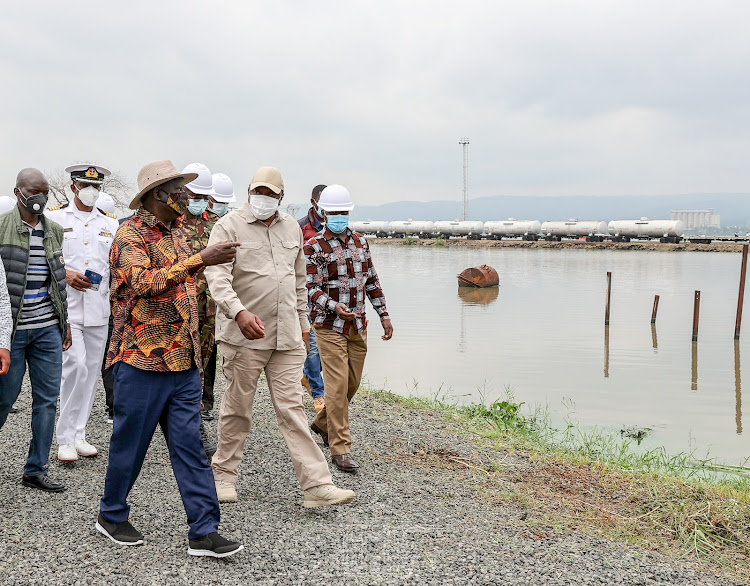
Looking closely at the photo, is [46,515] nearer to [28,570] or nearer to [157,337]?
[28,570]

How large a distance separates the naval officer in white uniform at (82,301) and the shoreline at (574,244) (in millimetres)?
68474

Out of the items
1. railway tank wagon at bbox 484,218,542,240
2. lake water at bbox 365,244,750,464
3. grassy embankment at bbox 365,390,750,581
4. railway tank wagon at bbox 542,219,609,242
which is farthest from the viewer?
railway tank wagon at bbox 484,218,542,240

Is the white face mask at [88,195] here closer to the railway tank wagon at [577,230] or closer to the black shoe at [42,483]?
the black shoe at [42,483]

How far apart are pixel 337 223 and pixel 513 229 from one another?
81.5 m

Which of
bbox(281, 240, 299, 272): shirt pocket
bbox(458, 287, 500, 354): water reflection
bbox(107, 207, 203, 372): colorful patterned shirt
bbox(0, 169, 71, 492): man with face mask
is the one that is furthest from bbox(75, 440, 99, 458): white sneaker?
bbox(458, 287, 500, 354): water reflection

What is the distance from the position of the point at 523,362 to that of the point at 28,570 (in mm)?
13783

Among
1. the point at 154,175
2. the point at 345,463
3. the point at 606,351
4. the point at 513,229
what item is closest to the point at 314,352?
the point at 345,463

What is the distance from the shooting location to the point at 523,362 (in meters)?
16.5

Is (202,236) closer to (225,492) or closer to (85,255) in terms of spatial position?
(85,255)

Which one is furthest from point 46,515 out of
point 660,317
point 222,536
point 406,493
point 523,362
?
point 660,317

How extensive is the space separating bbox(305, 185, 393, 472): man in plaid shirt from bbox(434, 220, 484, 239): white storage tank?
3217 inches

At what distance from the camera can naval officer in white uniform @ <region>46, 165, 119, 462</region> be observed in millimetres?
5645

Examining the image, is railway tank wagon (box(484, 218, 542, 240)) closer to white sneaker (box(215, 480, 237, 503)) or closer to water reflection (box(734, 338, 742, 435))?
water reflection (box(734, 338, 742, 435))

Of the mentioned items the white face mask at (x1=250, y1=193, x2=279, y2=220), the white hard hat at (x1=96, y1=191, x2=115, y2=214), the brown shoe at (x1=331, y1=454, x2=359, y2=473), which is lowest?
the brown shoe at (x1=331, y1=454, x2=359, y2=473)
